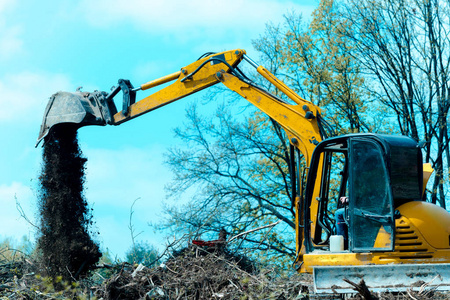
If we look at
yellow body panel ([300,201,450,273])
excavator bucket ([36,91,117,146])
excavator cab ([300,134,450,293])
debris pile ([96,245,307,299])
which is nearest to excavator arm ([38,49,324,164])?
excavator bucket ([36,91,117,146])

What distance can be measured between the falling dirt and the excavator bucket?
18 centimetres

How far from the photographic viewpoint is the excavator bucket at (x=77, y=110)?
1009cm

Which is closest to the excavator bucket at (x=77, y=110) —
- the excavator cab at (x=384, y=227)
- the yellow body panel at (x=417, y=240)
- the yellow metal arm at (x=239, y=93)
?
the yellow metal arm at (x=239, y=93)

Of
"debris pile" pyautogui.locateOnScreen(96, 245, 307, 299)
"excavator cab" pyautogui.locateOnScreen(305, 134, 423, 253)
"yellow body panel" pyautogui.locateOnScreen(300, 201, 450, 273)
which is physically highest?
"excavator cab" pyautogui.locateOnScreen(305, 134, 423, 253)

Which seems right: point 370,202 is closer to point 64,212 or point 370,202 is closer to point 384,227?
point 384,227

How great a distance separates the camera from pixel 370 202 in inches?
283

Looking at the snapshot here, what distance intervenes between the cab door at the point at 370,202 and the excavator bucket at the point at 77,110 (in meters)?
4.87

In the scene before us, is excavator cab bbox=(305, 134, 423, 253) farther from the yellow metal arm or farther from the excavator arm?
the excavator arm

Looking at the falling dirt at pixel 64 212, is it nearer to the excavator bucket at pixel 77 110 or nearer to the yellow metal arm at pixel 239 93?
the excavator bucket at pixel 77 110

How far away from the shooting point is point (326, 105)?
18969mm

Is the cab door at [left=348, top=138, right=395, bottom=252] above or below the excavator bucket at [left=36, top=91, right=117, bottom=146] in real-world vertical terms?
below

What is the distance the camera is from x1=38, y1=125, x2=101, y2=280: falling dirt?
964 centimetres

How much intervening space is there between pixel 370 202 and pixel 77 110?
5.46 meters

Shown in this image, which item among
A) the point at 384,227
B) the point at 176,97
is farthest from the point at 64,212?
the point at 384,227
